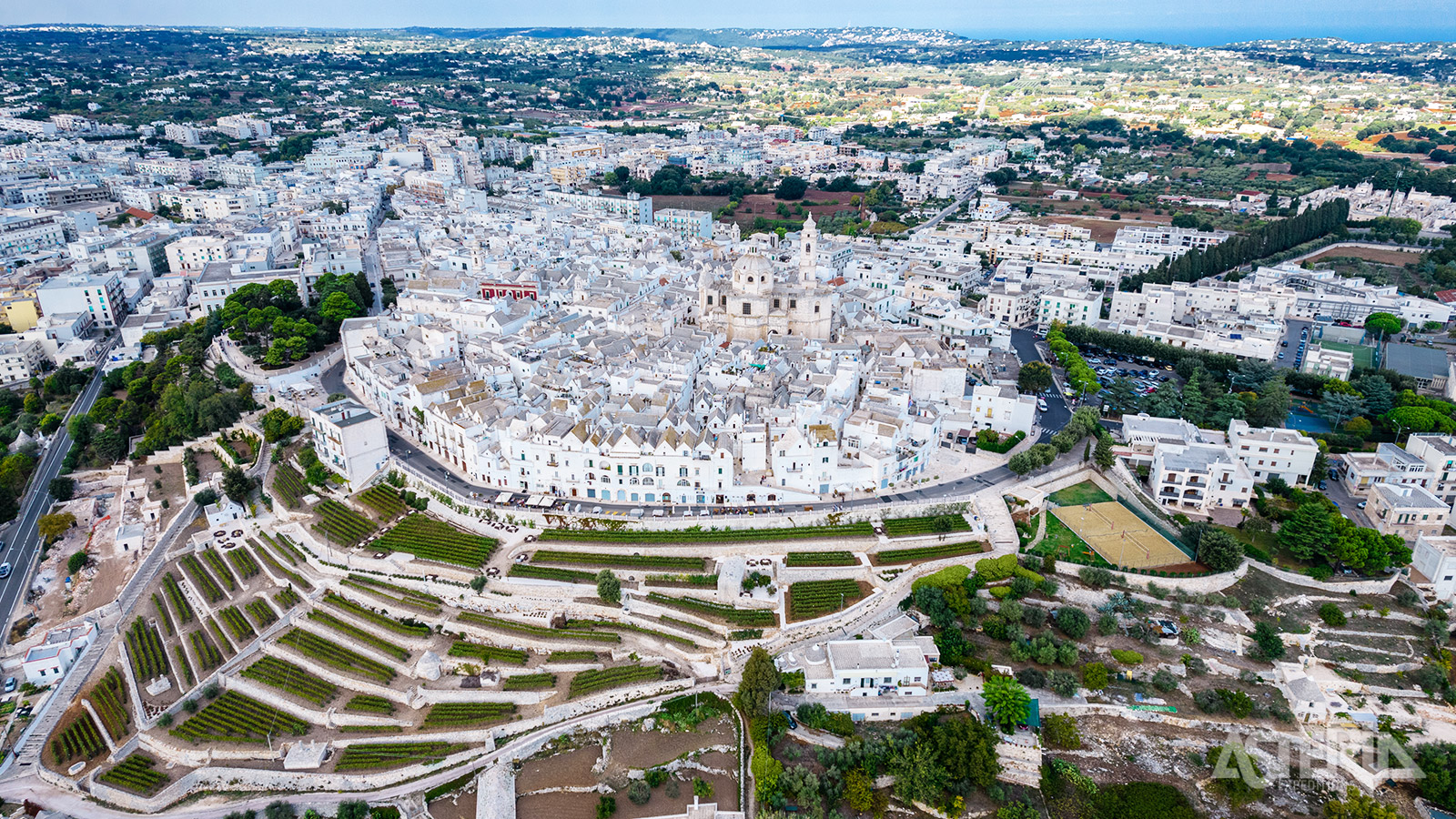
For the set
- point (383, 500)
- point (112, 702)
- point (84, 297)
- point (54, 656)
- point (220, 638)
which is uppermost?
point (84, 297)

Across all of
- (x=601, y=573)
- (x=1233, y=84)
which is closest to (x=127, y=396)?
(x=601, y=573)

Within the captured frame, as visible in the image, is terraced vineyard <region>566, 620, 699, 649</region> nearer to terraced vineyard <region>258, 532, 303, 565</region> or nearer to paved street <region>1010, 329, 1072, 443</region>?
terraced vineyard <region>258, 532, 303, 565</region>

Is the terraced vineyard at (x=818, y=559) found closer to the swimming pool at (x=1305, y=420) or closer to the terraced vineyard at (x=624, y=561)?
the terraced vineyard at (x=624, y=561)

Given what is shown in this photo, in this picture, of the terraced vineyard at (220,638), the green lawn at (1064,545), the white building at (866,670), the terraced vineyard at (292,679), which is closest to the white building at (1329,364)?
the green lawn at (1064,545)

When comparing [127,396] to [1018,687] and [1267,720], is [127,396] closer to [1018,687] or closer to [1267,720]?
[1018,687]

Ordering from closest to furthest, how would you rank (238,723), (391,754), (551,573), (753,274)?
(391,754) → (238,723) → (551,573) → (753,274)

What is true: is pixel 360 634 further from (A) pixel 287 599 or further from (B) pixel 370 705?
(A) pixel 287 599

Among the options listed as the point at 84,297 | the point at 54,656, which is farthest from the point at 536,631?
the point at 84,297
